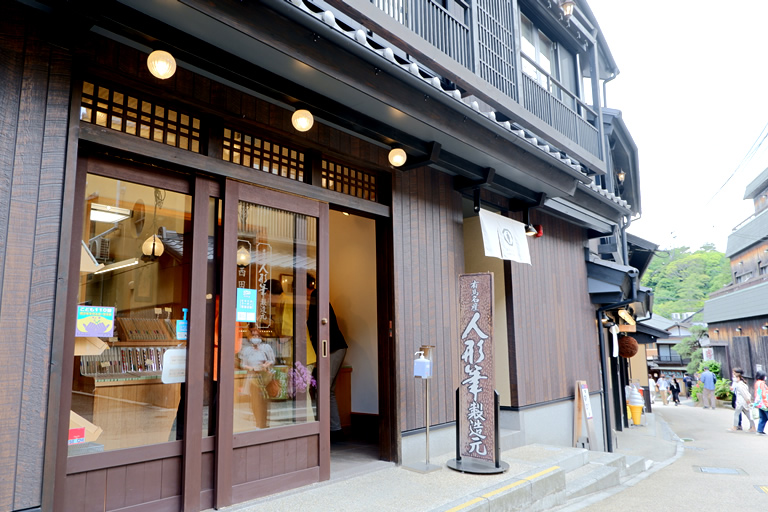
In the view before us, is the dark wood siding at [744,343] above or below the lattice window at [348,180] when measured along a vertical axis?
below

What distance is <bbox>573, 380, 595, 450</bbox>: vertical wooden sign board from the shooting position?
8961mm

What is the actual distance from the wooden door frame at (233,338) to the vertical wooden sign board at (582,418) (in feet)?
19.0

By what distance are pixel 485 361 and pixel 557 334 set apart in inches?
162

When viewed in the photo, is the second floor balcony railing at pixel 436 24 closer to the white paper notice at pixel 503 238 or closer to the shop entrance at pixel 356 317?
the white paper notice at pixel 503 238

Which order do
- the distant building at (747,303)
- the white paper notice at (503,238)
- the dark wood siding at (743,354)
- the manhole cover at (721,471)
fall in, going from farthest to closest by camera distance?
1. the dark wood siding at (743,354)
2. the distant building at (747,303)
3. the manhole cover at (721,471)
4. the white paper notice at (503,238)

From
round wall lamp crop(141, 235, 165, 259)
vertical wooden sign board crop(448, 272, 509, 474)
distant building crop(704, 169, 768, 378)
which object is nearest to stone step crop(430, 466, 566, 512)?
vertical wooden sign board crop(448, 272, 509, 474)

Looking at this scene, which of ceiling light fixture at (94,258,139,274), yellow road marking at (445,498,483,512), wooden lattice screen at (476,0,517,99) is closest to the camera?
ceiling light fixture at (94,258,139,274)

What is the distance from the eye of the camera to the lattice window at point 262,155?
4617 mm

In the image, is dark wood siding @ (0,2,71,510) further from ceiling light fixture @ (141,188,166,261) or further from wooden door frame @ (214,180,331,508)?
wooden door frame @ (214,180,331,508)

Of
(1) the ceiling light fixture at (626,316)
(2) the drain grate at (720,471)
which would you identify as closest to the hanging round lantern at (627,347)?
(1) the ceiling light fixture at (626,316)

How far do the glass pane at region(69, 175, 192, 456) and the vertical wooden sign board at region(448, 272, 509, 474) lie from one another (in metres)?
3.03

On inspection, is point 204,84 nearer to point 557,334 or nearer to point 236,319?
point 236,319

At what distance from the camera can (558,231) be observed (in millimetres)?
9695

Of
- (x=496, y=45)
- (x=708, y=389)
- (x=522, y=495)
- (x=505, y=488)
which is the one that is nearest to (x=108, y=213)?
(x=505, y=488)
